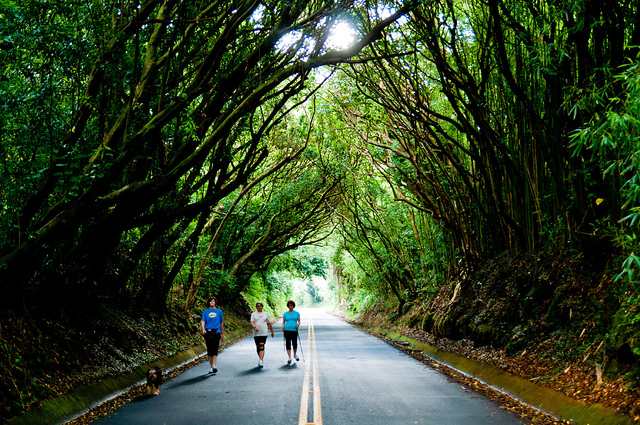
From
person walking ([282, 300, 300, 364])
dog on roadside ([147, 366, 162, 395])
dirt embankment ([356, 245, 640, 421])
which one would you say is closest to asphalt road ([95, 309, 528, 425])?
dog on roadside ([147, 366, 162, 395])

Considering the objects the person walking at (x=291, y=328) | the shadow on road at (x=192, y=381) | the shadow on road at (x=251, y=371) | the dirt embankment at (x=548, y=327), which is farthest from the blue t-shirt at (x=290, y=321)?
the dirt embankment at (x=548, y=327)

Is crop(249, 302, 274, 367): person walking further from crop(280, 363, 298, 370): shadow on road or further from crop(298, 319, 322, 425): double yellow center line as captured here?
crop(298, 319, 322, 425): double yellow center line

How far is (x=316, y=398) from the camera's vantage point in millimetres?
7766

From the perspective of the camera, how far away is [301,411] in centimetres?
681

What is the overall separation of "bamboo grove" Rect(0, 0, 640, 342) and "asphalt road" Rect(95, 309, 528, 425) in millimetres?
2651

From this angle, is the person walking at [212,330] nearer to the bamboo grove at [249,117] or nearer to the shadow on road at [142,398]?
the bamboo grove at [249,117]

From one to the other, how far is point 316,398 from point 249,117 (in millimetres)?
7022

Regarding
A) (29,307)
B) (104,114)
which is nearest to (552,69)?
(104,114)

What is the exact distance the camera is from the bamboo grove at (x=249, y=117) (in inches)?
263

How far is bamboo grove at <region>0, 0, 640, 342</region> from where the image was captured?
668 centimetres

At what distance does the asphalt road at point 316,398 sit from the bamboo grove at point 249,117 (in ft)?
8.70

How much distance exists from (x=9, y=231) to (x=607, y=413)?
8217mm

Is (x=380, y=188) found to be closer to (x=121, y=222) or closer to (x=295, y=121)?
(x=295, y=121)

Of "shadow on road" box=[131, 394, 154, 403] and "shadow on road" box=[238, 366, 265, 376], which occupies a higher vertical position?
"shadow on road" box=[131, 394, 154, 403]
